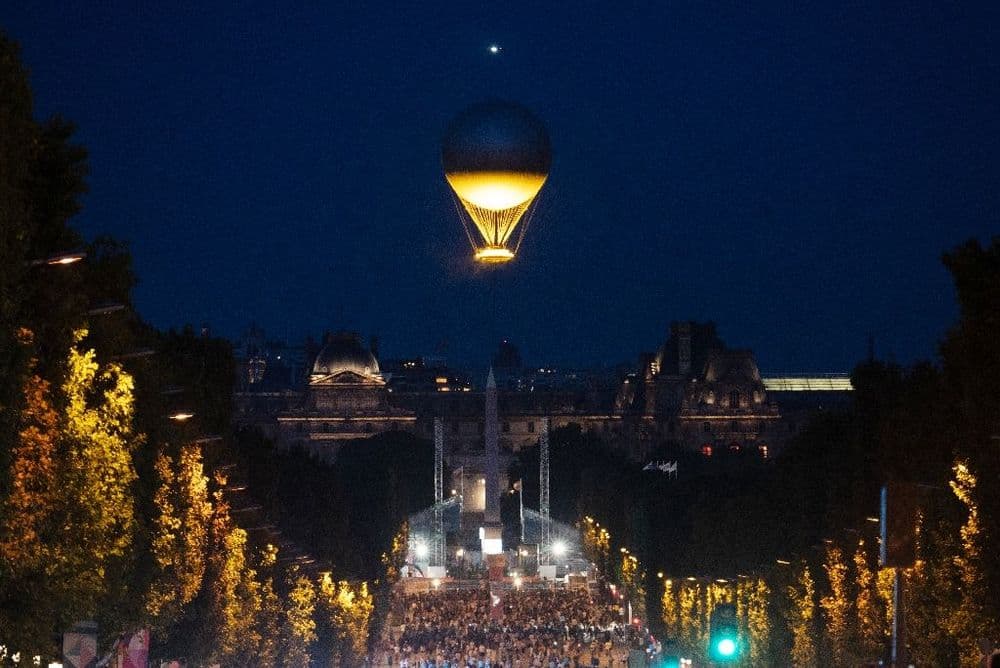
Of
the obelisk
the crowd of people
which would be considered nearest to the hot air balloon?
the crowd of people

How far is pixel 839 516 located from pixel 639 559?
44.8 meters

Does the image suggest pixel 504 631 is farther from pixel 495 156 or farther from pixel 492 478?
pixel 492 478

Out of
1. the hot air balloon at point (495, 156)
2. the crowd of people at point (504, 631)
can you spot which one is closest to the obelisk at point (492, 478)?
the crowd of people at point (504, 631)

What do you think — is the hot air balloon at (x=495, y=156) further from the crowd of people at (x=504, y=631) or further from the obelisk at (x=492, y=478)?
the obelisk at (x=492, y=478)

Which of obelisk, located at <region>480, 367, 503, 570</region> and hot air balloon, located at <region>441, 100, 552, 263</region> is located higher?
hot air balloon, located at <region>441, 100, 552, 263</region>

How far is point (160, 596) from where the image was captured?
47.7 m

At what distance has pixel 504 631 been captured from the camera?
108m

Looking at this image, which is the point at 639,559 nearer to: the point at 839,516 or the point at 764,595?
the point at 764,595

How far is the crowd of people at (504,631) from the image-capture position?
94.8m

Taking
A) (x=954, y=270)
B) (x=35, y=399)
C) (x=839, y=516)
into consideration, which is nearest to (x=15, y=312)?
(x=35, y=399)

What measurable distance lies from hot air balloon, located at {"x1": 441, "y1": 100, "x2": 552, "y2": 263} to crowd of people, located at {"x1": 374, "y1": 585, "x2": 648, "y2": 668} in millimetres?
14460

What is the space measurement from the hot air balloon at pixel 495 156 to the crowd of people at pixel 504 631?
14460 millimetres

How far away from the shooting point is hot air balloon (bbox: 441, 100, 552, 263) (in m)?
91.8

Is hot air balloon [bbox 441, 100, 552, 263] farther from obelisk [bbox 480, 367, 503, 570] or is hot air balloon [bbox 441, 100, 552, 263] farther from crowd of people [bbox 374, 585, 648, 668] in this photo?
obelisk [bbox 480, 367, 503, 570]
